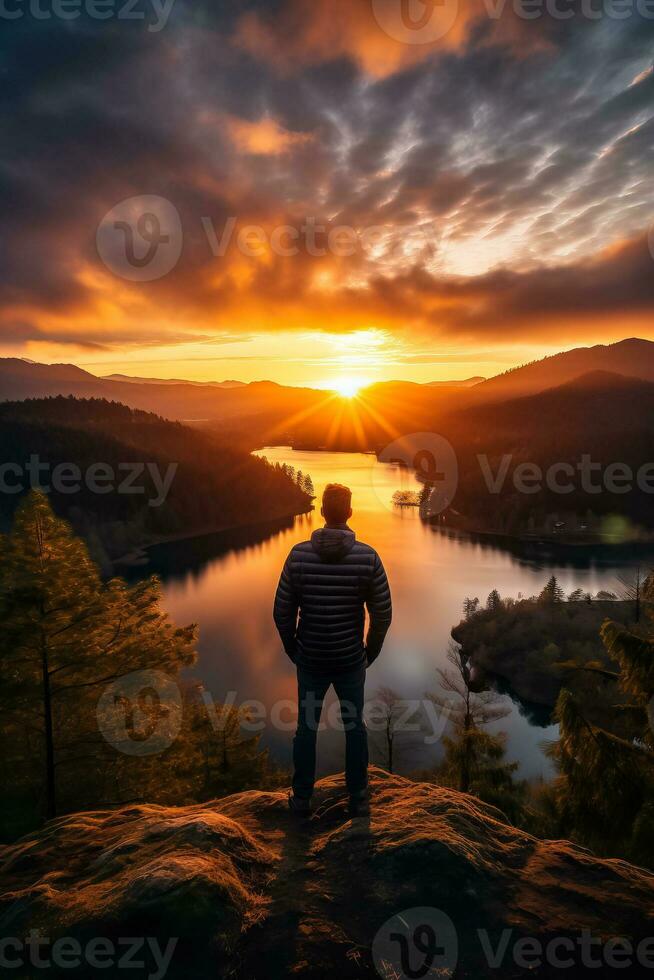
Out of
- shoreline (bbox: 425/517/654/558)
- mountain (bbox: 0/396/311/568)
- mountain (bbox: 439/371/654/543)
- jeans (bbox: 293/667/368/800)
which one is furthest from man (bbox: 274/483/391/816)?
mountain (bbox: 439/371/654/543)

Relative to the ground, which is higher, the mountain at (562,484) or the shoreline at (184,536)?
the mountain at (562,484)

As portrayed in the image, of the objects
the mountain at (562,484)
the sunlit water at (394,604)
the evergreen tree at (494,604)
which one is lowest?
the sunlit water at (394,604)

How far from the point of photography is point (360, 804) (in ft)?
15.4

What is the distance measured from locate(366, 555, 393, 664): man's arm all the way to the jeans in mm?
325

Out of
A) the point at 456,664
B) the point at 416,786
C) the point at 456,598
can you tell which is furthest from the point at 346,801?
the point at 456,598

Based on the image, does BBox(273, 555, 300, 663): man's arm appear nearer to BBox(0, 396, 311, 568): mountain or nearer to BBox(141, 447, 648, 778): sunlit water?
BBox(141, 447, 648, 778): sunlit water

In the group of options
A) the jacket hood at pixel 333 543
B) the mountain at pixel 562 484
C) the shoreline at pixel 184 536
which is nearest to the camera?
the jacket hood at pixel 333 543

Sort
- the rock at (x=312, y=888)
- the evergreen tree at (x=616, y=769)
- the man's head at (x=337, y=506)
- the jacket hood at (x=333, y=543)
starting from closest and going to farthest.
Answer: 1. the rock at (x=312, y=888)
2. the jacket hood at (x=333, y=543)
3. the man's head at (x=337, y=506)
4. the evergreen tree at (x=616, y=769)

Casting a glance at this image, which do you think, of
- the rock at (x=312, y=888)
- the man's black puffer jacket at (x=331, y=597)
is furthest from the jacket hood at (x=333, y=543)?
the rock at (x=312, y=888)

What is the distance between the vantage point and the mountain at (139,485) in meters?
92.0

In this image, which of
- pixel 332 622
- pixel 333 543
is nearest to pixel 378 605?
pixel 332 622

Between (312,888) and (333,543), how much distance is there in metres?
2.66

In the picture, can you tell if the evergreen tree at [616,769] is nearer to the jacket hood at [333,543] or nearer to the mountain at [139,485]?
the jacket hood at [333,543]

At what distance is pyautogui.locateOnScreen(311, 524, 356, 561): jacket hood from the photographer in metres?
4.32
